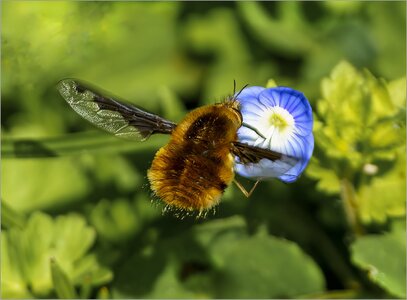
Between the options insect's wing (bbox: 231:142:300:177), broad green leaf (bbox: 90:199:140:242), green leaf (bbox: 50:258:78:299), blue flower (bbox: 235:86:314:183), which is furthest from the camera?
broad green leaf (bbox: 90:199:140:242)

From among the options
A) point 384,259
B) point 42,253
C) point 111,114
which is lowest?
point 42,253

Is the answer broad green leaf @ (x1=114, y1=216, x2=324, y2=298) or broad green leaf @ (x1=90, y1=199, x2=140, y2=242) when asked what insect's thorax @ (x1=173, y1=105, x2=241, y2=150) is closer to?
broad green leaf @ (x1=114, y1=216, x2=324, y2=298)

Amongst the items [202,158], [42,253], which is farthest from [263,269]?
[202,158]

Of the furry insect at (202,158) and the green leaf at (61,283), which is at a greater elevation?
the furry insect at (202,158)

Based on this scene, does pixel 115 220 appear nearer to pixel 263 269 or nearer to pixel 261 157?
pixel 263 269

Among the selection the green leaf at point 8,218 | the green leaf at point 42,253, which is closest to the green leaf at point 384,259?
the green leaf at point 42,253

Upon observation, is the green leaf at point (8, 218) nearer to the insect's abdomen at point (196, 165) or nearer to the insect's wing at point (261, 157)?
the insect's abdomen at point (196, 165)

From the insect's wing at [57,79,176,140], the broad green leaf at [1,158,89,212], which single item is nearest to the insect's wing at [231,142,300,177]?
the insect's wing at [57,79,176,140]
